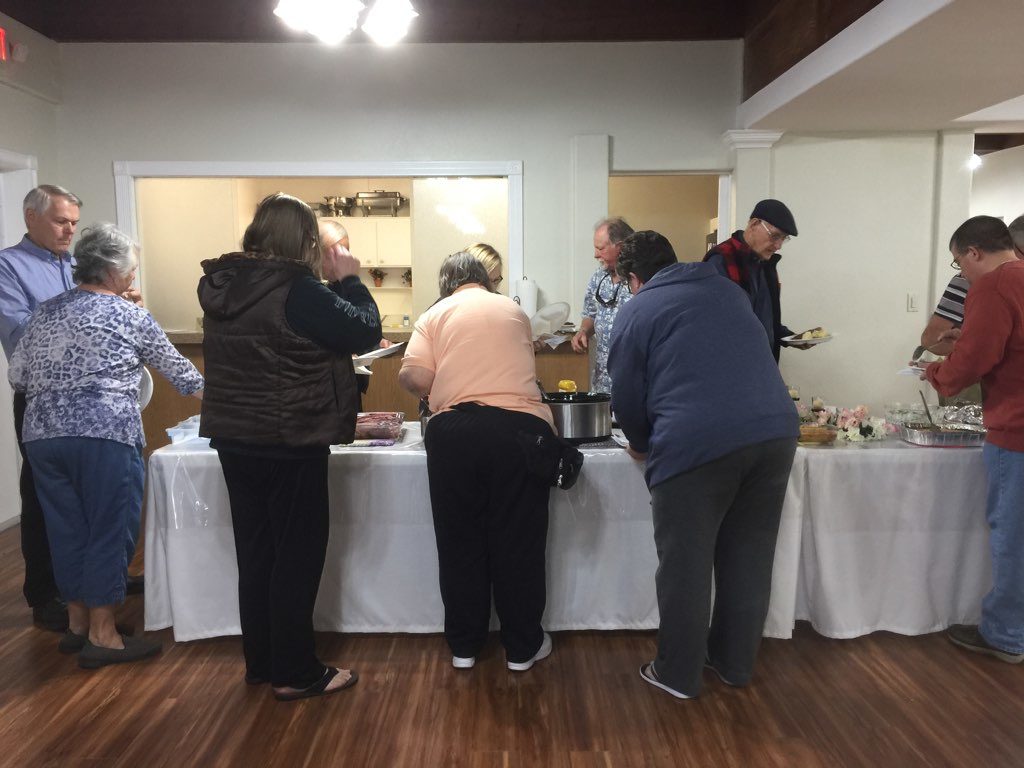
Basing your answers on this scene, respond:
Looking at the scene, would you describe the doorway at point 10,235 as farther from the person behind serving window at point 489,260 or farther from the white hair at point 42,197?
the person behind serving window at point 489,260

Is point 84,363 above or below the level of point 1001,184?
below

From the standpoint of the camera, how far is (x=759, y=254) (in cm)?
280

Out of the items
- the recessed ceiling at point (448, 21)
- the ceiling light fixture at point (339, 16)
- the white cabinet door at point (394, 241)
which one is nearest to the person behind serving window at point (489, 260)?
the ceiling light fixture at point (339, 16)

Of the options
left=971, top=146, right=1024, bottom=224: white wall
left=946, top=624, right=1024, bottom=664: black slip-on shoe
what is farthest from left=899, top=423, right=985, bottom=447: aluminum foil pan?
left=971, top=146, right=1024, bottom=224: white wall

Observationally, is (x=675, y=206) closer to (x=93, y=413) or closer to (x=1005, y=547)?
(x=1005, y=547)

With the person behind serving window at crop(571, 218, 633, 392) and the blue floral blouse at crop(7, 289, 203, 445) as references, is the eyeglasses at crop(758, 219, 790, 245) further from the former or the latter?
the blue floral blouse at crop(7, 289, 203, 445)

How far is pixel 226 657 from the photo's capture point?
246 centimetres

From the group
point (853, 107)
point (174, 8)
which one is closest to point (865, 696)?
point (853, 107)

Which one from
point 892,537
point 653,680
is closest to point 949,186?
point 892,537

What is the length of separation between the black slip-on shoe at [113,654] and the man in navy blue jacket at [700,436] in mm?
1648

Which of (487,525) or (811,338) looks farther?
(811,338)

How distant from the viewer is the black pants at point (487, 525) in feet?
6.99

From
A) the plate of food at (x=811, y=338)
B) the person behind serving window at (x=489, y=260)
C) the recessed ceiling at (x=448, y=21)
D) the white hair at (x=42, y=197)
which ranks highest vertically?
the recessed ceiling at (x=448, y=21)

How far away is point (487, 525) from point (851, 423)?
1.36m
